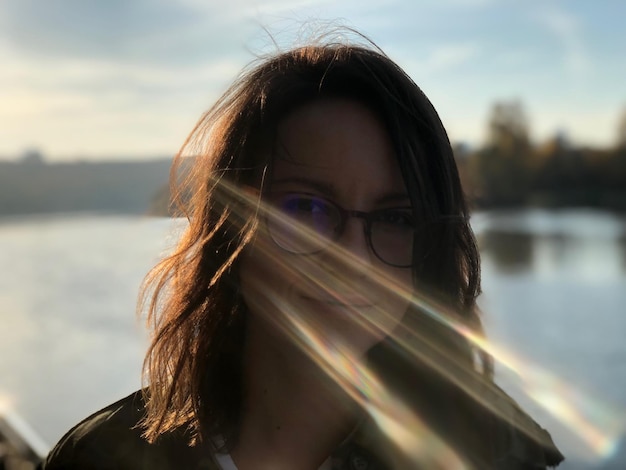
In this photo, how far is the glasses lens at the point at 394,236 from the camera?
33.1 inches

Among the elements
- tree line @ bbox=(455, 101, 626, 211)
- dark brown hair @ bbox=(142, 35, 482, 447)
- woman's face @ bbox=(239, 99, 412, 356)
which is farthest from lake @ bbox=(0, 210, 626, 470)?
tree line @ bbox=(455, 101, 626, 211)

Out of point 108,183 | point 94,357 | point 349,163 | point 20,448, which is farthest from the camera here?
point 108,183

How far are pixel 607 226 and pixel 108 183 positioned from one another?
13201 millimetres

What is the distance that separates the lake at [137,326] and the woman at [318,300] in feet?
0.93

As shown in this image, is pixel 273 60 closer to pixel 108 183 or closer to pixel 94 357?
pixel 94 357

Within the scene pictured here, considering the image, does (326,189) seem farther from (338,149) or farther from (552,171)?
(552,171)

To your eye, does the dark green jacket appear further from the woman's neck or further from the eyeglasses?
the eyeglasses

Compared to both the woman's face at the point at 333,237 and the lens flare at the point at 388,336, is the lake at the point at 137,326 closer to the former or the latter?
the lens flare at the point at 388,336

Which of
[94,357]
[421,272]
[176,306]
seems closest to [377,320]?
[421,272]

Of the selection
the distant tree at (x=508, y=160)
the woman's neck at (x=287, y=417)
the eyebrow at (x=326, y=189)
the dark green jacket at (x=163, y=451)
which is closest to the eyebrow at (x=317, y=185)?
the eyebrow at (x=326, y=189)

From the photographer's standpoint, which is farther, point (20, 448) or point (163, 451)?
point (20, 448)

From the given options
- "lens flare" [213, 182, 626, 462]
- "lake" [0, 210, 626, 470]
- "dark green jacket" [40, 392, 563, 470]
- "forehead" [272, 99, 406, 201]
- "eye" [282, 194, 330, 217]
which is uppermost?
"forehead" [272, 99, 406, 201]

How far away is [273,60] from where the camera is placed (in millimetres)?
968

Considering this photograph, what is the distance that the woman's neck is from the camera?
893 mm
